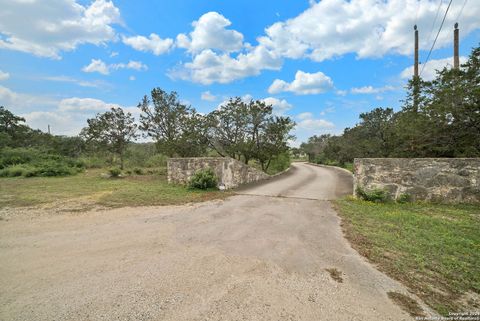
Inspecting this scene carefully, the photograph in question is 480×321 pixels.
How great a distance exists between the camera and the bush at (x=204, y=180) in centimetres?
969

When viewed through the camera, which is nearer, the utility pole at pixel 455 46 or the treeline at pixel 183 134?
the utility pole at pixel 455 46

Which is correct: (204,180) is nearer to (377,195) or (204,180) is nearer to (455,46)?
(377,195)

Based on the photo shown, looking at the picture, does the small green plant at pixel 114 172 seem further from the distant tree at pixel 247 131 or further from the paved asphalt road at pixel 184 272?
the paved asphalt road at pixel 184 272

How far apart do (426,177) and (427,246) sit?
4.28m

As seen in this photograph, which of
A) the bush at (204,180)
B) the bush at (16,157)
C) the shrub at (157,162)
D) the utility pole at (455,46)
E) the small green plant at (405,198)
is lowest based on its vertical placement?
the small green plant at (405,198)

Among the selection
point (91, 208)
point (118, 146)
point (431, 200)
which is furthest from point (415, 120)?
point (118, 146)

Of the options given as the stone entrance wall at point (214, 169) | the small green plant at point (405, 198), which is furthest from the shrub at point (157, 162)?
→ the small green plant at point (405, 198)

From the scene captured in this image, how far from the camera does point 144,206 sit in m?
7.03

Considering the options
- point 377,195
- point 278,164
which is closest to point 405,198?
point 377,195

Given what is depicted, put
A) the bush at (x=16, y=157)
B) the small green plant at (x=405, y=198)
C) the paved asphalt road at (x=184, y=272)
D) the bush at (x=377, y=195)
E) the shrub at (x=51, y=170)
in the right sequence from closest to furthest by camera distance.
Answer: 1. the paved asphalt road at (x=184, y=272)
2. the small green plant at (x=405, y=198)
3. the bush at (x=377, y=195)
4. the shrub at (x=51, y=170)
5. the bush at (x=16, y=157)

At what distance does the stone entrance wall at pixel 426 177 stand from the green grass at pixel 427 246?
1.53 ft

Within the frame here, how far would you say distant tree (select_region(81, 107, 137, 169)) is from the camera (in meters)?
18.0

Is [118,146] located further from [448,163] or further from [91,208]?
[448,163]

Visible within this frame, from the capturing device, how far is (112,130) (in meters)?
18.4
